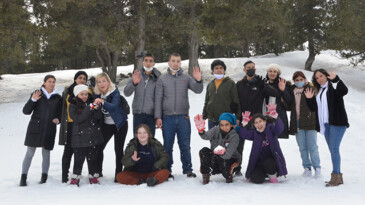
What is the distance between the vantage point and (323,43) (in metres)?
20.9

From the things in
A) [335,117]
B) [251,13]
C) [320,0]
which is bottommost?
[335,117]

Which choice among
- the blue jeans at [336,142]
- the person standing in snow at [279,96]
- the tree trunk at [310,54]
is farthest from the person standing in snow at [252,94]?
the tree trunk at [310,54]

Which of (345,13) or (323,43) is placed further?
(323,43)

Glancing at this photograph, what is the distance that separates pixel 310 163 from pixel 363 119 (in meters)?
7.41

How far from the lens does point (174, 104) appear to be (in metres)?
6.32

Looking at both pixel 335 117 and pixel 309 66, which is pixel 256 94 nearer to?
pixel 335 117

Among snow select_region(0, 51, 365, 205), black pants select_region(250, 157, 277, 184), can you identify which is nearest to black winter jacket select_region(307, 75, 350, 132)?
snow select_region(0, 51, 365, 205)

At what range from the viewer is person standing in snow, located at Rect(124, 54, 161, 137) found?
6359 millimetres

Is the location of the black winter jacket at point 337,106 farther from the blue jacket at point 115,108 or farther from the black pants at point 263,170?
the blue jacket at point 115,108

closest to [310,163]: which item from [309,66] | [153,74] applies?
[153,74]

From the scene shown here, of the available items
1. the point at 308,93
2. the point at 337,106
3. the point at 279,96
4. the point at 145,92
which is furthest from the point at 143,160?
the point at 337,106

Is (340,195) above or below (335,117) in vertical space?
below

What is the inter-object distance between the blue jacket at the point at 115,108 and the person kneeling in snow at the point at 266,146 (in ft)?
6.47

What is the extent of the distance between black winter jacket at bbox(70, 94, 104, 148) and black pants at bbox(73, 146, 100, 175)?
0.12m
